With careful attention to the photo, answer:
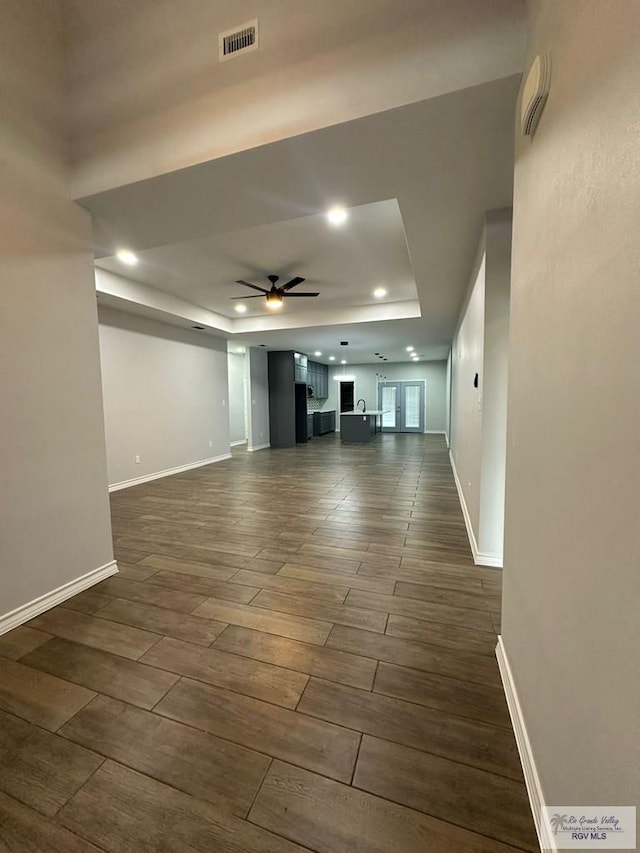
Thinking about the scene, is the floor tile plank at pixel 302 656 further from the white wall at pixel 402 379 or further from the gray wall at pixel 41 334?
the white wall at pixel 402 379

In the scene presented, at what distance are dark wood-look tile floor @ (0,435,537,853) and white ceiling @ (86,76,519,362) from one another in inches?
100

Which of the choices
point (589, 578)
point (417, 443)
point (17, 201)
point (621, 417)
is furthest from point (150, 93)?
point (417, 443)

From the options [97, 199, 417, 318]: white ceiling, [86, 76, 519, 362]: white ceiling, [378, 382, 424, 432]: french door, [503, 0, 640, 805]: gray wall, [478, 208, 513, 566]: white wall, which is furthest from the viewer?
[378, 382, 424, 432]: french door

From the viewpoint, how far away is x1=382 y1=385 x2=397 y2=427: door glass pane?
12047mm

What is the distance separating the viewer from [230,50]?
5.79 ft

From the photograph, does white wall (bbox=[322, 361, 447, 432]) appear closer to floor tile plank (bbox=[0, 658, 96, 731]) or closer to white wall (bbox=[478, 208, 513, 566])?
white wall (bbox=[478, 208, 513, 566])

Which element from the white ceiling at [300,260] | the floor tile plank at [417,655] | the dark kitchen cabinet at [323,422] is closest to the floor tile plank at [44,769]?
the floor tile plank at [417,655]

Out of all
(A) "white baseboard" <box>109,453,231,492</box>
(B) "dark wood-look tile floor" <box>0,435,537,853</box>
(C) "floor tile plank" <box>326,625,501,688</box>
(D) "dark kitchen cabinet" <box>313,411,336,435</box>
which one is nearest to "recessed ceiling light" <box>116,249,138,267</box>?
(A) "white baseboard" <box>109,453,231,492</box>

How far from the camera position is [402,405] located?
469 inches

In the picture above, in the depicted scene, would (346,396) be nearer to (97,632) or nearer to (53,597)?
(53,597)

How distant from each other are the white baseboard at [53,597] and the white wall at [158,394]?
2752mm

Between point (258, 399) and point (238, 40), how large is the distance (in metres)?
6.85

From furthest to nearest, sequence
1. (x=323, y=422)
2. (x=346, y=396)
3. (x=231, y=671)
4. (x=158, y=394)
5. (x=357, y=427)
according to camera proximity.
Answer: (x=346, y=396) → (x=323, y=422) → (x=357, y=427) → (x=158, y=394) → (x=231, y=671)

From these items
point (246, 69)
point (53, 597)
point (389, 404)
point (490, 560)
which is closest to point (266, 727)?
point (53, 597)
